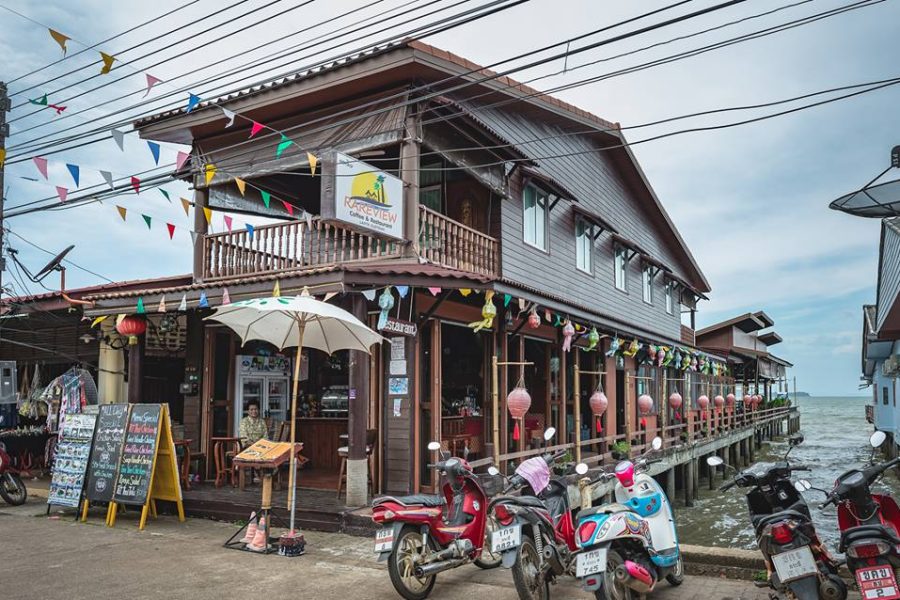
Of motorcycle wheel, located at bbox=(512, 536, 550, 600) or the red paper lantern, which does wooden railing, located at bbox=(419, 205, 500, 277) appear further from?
motorcycle wheel, located at bbox=(512, 536, 550, 600)

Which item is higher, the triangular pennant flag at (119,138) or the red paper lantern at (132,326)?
the triangular pennant flag at (119,138)

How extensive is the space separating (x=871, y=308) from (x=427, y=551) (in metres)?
20.7

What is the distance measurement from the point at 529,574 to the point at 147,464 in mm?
5979

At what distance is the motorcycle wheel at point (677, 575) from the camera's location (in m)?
6.52

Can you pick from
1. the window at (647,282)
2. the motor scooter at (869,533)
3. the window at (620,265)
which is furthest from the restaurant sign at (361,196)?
the window at (647,282)

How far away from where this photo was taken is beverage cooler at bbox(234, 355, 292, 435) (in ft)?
43.1

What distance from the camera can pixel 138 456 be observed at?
979cm

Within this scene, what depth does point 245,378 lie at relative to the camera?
13281mm

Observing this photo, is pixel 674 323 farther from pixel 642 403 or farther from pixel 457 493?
pixel 457 493

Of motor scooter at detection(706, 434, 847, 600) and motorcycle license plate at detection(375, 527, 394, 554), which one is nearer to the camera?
motor scooter at detection(706, 434, 847, 600)

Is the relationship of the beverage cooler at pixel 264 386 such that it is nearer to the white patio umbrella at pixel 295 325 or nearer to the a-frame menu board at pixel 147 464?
the a-frame menu board at pixel 147 464

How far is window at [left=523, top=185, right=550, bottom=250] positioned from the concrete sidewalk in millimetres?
8297

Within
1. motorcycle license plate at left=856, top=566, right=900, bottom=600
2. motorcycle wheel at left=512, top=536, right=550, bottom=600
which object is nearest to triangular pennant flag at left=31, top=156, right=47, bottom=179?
motorcycle wheel at left=512, top=536, right=550, bottom=600

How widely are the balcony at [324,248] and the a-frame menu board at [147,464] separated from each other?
3.02 m
